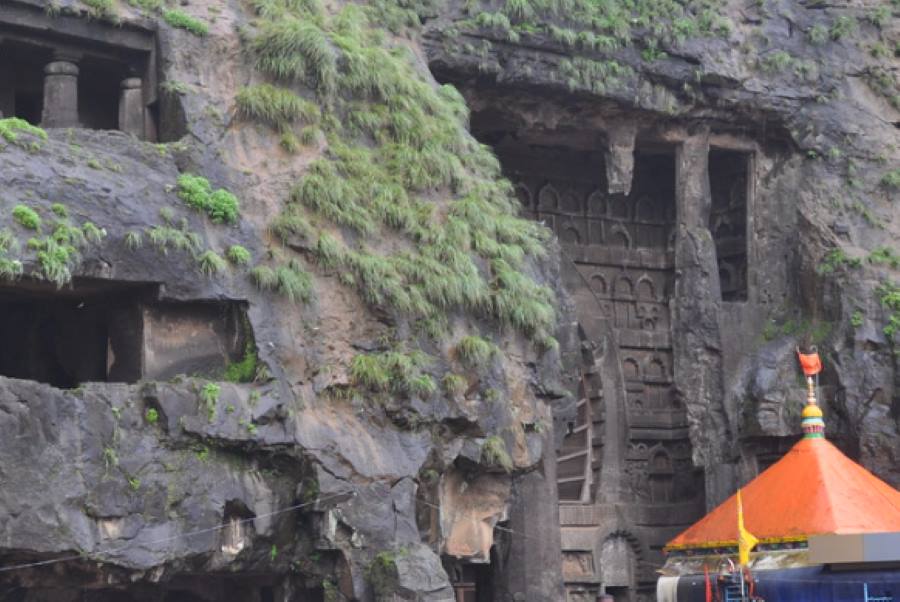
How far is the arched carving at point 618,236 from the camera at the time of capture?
2862 centimetres

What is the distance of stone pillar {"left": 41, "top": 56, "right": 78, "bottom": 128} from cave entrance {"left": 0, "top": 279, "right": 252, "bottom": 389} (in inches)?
86.7

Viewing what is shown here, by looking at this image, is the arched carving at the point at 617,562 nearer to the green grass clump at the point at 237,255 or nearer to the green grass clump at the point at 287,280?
the green grass clump at the point at 287,280

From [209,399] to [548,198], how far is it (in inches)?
421

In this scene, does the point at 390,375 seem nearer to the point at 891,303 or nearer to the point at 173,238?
the point at 173,238

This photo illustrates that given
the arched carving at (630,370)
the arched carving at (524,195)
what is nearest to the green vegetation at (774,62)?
the arched carving at (524,195)

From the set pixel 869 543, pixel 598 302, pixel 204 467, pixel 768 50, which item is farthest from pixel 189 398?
pixel 768 50

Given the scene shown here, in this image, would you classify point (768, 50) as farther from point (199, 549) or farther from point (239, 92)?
point (199, 549)

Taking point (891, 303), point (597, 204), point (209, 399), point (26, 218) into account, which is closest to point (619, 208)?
point (597, 204)

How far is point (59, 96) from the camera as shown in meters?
20.7

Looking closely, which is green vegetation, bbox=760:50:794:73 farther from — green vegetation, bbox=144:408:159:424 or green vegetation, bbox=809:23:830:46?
green vegetation, bbox=144:408:159:424

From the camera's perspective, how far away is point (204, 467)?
60.7 feet

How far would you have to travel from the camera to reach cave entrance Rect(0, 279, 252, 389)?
19.1 m

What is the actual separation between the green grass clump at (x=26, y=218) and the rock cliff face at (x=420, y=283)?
0.14ft

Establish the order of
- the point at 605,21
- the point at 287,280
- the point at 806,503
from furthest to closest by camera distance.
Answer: the point at 605,21
the point at 806,503
the point at 287,280
